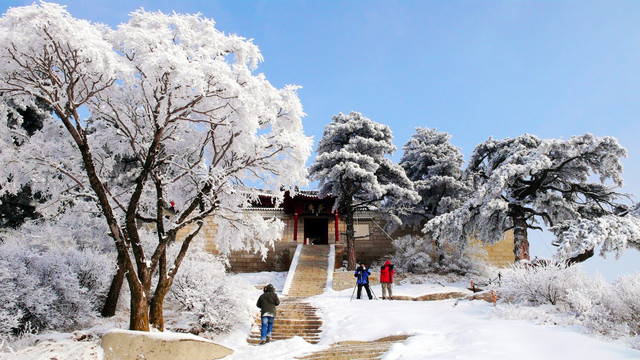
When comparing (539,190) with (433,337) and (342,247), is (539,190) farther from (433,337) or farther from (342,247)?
(433,337)

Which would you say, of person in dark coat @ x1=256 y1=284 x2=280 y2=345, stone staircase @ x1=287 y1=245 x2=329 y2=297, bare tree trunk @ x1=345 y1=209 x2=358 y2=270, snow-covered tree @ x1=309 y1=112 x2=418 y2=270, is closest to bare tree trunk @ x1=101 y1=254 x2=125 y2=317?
person in dark coat @ x1=256 y1=284 x2=280 y2=345

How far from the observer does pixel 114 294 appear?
36.5ft

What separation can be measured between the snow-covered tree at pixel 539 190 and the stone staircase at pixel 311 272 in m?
5.78

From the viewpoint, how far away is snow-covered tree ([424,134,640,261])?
638 inches

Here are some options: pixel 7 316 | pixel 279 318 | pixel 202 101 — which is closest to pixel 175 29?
pixel 202 101

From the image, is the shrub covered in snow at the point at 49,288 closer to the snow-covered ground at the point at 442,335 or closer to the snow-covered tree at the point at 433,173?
the snow-covered ground at the point at 442,335

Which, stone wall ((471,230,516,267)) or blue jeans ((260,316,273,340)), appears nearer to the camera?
blue jeans ((260,316,273,340))

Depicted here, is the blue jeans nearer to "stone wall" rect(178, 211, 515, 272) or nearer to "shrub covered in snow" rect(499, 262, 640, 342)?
"shrub covered in snow" rect(499, 262, 640, 342)

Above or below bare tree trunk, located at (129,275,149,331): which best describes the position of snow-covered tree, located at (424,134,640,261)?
above

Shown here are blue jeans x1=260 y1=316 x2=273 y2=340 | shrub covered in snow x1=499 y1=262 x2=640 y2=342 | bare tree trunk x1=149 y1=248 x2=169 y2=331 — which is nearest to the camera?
shrub covered in snow x1=499 y1=262 x2=640 y2=342

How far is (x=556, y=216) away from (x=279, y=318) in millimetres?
13335

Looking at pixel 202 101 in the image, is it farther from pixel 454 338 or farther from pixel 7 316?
pixel 454 338

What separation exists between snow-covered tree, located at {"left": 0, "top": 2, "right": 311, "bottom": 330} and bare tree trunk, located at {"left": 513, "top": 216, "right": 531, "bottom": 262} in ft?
39.9

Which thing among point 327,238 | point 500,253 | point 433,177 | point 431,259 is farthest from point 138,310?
point 500,253
